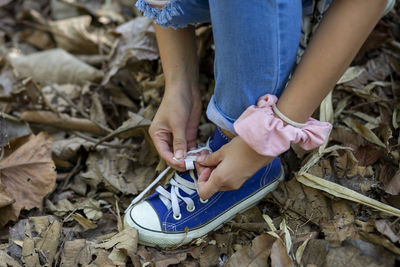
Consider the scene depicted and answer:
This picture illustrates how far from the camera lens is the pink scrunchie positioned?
851mm

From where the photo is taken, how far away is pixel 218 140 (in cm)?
114

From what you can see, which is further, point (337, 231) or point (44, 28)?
point (44, 28)

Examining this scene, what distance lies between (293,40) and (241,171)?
1.05 feet

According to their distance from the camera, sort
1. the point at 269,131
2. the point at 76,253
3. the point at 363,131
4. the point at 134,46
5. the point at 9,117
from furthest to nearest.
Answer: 1. the point at 134,46
2. the point at 9,117
3. the point at 363,131
4. the point at 76,253
5. the point at 269,131

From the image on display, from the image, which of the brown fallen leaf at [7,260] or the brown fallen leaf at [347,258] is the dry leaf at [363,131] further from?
the brown fallen leaf at [7,260]

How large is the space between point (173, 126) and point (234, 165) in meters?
0.31

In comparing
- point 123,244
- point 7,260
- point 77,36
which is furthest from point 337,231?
point 77,36

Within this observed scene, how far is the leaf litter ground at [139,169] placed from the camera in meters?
1.07

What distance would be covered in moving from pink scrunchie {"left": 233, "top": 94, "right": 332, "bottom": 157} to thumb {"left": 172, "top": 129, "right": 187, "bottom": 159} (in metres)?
0.29

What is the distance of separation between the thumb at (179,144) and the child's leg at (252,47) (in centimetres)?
23

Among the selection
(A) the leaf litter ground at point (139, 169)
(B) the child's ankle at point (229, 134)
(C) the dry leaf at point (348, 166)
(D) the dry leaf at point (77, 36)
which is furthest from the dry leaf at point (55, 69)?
(C) the dry leaf at point (348, 166)

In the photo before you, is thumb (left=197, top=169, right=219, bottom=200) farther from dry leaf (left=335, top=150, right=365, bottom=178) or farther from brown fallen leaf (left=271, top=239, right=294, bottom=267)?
dry leaf (left=335, top=150, right=365, bottom=178)

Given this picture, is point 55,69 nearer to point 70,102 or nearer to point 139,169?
point 70,102

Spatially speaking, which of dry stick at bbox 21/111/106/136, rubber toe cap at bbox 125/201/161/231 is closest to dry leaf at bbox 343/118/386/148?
rubber toe cap at bbox 125/201/161/231
